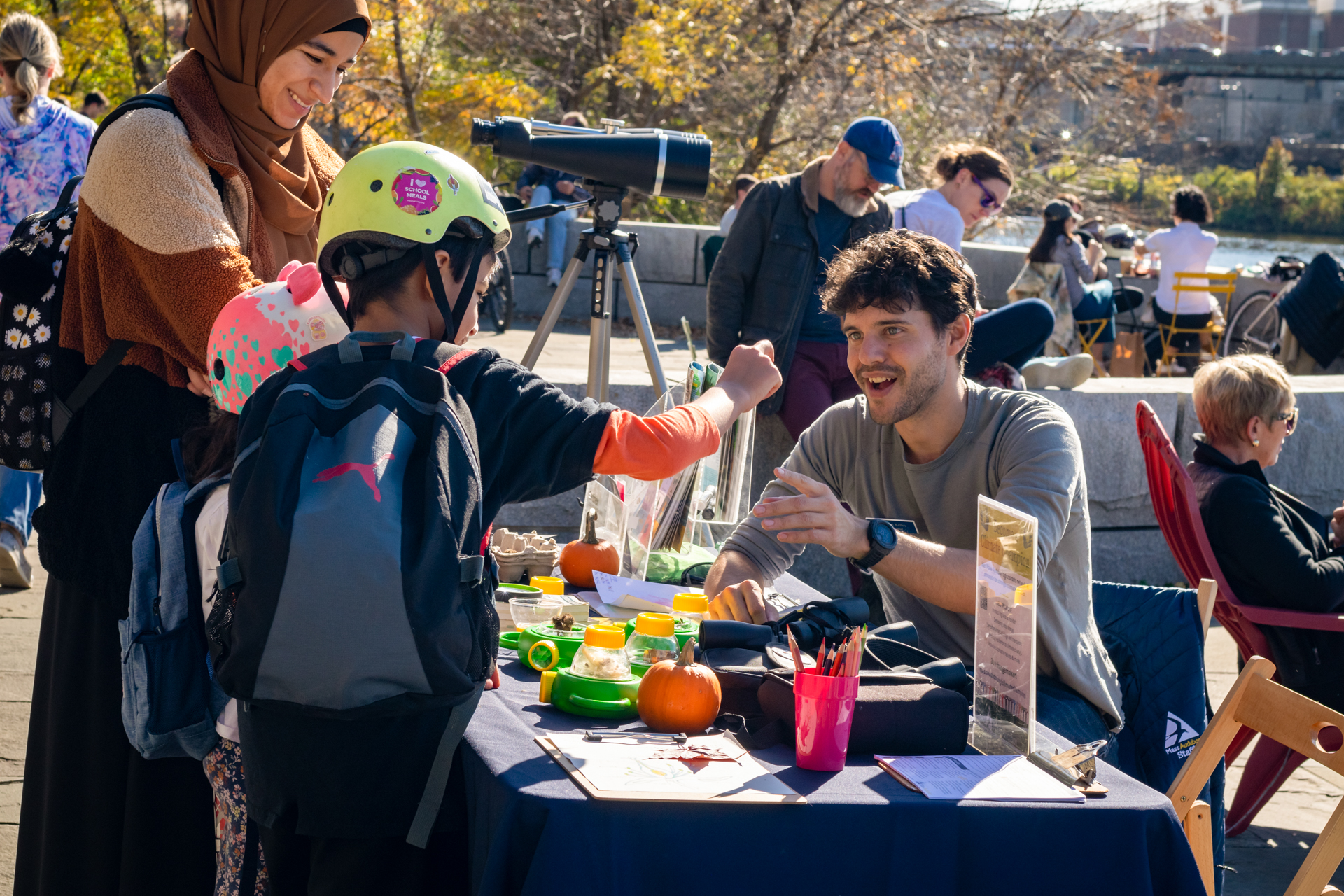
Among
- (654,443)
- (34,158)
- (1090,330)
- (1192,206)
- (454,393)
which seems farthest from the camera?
(1192,206)

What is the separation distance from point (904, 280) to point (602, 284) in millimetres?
1298

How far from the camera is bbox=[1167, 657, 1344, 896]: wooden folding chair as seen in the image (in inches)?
83.5

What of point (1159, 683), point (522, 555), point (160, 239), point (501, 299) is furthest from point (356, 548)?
point (501, 299)

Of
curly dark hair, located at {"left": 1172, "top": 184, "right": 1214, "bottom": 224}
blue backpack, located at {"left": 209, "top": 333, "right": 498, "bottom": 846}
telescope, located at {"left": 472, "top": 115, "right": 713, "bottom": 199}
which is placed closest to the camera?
blue backpack, located at {"left": 209, "top": 333, "right": 498, "bottom": 846}

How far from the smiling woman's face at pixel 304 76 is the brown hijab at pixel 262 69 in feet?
0.05

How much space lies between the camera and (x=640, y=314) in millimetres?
3906

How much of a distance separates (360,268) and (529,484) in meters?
0.40

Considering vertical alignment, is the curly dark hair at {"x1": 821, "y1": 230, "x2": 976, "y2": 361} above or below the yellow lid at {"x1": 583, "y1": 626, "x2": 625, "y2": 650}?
above

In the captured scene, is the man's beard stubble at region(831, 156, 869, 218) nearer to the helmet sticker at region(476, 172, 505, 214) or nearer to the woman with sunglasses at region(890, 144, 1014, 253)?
the woman with sunglasses at region(890, 144, 1014, 253)

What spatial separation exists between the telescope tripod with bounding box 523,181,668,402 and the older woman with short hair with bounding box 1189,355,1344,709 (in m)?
1.68

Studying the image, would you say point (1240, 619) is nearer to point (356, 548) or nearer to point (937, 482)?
point (937, 482)

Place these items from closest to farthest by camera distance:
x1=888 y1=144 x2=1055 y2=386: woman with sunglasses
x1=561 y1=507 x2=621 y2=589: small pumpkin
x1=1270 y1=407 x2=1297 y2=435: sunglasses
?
x1=561 y1=507 x2=621 y2=589: small pumpkin < x1=1270 y1=407 x2=1297 y2=435: sunglasses < x1=888 y1=144 x2=1055 y2=386: woman with sunglasses

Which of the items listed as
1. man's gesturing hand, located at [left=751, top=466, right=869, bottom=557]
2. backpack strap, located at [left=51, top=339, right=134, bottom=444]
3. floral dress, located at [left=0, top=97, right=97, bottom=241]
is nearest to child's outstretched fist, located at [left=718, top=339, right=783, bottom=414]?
man's gesturing hand, located at [left=751, top=466, right=869, bottom=557]

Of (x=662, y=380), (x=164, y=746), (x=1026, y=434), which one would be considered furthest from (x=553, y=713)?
(x=662, y=380)
